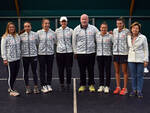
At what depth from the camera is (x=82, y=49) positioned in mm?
5828

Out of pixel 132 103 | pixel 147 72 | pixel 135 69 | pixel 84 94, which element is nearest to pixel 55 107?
pixel 84 94

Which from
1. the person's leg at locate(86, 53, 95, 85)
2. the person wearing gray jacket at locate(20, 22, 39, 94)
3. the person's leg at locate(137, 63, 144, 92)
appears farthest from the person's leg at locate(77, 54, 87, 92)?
the person's leg at locate(137, 63, 144, 92)

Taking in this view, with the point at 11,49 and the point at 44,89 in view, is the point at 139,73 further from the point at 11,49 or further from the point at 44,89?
the point at 11,49

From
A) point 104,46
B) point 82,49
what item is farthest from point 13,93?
point 104,46

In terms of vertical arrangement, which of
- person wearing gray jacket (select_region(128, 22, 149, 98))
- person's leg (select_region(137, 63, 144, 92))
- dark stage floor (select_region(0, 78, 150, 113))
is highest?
person wearing gray jacket (select_region(128, 22, 149, 98))

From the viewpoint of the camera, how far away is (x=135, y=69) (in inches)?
217

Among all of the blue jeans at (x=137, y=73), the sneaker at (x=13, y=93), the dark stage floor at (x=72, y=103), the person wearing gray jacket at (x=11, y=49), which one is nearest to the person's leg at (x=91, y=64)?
the dark stage floor at (x=72, y=103)

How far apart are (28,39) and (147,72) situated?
185 inches

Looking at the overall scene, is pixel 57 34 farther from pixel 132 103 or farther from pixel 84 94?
pixel 132 103

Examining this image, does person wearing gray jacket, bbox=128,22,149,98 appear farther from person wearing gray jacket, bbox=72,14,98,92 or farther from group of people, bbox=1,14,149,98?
person wearing gray jacket, bbox=72,14,98,92

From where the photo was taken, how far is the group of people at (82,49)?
546 cm

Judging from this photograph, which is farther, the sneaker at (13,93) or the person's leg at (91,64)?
the person's leg at (91,64)

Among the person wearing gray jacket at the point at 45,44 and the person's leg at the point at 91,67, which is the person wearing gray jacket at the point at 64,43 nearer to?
the person wearing gray jacket at the point at 45,44

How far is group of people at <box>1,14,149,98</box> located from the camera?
546cm
